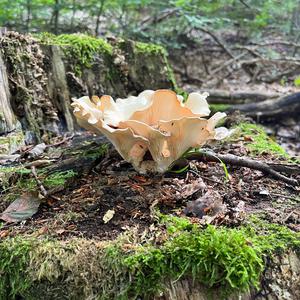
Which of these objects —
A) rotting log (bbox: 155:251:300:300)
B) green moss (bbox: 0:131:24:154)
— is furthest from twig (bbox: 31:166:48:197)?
rotting log (bbox: 155:251:300:300)

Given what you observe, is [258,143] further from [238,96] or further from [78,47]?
[238,96]

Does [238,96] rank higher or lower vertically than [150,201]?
lower

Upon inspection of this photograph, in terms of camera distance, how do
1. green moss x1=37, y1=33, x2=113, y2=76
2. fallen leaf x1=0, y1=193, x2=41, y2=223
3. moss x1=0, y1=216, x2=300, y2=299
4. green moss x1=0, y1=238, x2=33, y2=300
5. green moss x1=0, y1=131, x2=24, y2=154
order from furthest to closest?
green moss x1=37, y1=33, x2=113, y2=76 → green moss x1=0, y1=131, x2=24, y2=154 → fallen leaf x1=0, y1=193, x2=41, y2=223 → green moss x1=0, y1=238, x2=33, y2=300 → moss x1=0, y1=216, x2=300, y2=299

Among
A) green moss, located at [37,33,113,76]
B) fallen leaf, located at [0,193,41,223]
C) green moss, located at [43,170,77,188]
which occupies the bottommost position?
fallen leaf, located at [0,193,41,223]

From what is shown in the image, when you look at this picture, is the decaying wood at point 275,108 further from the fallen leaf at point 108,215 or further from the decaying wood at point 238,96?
the fallen leaf at point 108,215

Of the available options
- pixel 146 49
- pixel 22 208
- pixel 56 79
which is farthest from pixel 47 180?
pixel 146 49

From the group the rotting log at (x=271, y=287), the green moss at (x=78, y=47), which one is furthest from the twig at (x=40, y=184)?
the green moss at (x=78, y=47)

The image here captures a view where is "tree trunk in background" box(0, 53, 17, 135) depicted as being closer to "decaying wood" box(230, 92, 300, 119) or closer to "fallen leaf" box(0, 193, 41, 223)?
"fallen leaf" box(0, 193, 41, 223)
